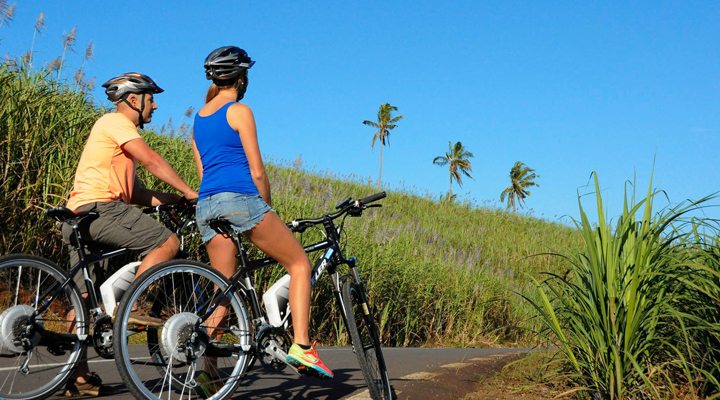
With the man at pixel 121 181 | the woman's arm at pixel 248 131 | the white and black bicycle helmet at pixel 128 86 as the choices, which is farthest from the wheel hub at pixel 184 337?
the white and black bicycle helmet at pixel 128 86

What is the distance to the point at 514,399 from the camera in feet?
19.5

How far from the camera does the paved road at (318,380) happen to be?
5.79 m

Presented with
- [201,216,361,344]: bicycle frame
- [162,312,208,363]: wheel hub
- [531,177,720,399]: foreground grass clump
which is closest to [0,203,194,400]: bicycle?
[162,312,208,363]: wheel hub

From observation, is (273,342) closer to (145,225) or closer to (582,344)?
(145,225)

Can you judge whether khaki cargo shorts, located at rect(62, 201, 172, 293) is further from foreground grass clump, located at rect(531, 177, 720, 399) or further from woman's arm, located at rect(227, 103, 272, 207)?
foreground grass clump, located at rect(531, 177, 720, 399)

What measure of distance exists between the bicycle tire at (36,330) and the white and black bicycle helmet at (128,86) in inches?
51.2

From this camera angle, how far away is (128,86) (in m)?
5.41

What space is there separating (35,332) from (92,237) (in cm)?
70

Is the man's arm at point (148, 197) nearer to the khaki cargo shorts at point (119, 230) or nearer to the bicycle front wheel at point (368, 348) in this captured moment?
the khaki cargo shorts at point (119, 230)

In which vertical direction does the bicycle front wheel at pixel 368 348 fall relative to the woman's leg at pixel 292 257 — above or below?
below

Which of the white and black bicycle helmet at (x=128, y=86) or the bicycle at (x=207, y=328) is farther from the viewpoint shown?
the white and black bicycle helmet at (x=128, y=86)

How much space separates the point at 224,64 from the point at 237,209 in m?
0.91

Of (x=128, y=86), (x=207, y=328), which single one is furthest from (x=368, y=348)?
(x=128, y=86)

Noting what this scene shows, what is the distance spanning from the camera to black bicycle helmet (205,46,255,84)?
189 inches
